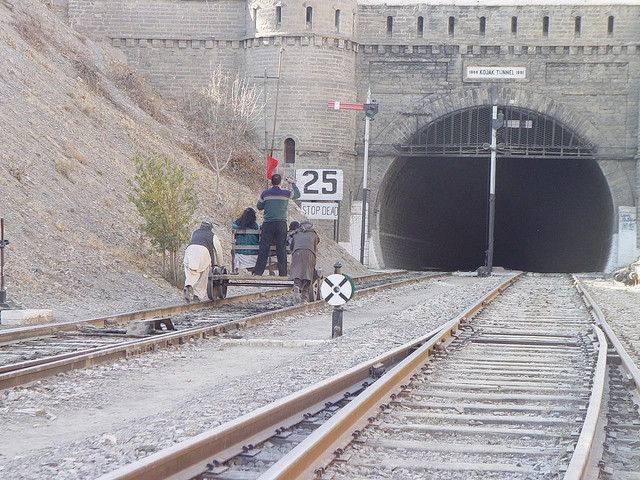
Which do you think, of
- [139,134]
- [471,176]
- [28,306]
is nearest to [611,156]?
[471,176]

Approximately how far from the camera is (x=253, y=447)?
553cm

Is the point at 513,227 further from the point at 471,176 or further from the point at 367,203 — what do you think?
the point at 367,203

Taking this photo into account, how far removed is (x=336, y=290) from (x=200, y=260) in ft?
9.97

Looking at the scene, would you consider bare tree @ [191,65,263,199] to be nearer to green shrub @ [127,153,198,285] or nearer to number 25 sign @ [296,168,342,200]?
number 25 sign @ [296,168,342,200]

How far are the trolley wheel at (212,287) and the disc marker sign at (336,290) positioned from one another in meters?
3.16

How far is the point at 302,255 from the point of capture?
15.2m

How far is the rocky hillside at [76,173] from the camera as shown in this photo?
16391 mm

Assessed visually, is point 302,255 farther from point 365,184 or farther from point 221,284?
point 365,184

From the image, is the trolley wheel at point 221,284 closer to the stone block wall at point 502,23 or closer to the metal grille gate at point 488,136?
the metal grille gate at point 488,136

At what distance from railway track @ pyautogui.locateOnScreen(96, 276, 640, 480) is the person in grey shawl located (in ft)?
16.7

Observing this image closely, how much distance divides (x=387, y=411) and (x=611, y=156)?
32942 millimetres

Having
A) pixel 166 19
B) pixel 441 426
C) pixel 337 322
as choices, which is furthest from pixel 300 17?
pixel 441 426

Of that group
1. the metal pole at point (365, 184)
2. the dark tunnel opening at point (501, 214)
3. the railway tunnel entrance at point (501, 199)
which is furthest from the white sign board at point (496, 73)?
the dark tunnel opening at point (501, 214)

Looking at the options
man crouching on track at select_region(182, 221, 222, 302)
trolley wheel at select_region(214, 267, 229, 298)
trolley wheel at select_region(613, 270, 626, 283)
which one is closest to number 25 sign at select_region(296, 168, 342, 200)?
trolley wheel at select_region(613, 270, 626, 283)
